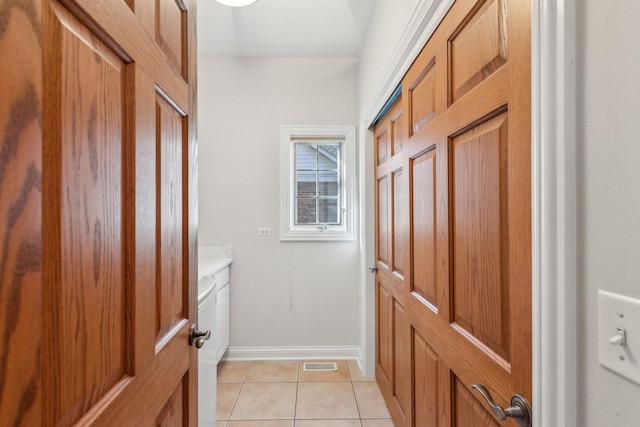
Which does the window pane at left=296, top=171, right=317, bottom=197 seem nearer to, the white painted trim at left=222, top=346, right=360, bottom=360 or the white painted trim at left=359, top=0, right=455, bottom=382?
the white painted trim at left=359, top=0, right=455, bottom=382

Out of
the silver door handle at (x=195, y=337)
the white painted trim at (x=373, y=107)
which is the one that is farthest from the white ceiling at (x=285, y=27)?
the silver door handle at (x=195, y=337)

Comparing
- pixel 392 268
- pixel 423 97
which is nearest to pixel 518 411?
pixel 423 97

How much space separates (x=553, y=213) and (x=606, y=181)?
3.7 inches

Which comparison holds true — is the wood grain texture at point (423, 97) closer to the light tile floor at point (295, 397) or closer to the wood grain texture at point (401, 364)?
the wood grain texture at point (401, 364)

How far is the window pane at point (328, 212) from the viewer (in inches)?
119

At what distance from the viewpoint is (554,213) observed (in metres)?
0.56

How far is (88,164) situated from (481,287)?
0.93 meters

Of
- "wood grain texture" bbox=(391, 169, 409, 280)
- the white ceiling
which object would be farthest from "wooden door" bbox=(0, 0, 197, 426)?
the white ceiling

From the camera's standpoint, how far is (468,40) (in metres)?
0.95

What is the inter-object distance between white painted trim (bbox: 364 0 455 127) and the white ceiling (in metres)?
0.79

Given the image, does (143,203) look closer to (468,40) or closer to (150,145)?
(150,145)

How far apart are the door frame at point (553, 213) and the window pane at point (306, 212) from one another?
96.6 inches

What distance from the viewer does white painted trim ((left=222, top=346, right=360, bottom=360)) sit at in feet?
9.45

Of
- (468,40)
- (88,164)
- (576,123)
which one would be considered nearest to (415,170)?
(468,40)
